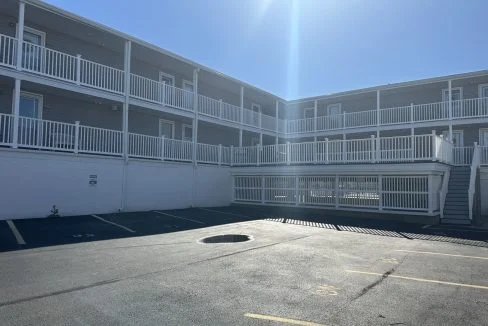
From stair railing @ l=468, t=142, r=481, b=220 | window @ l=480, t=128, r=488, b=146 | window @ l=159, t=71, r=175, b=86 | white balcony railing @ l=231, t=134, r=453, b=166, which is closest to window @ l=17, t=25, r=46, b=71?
window @ l=159, t=71, r=175, b=86

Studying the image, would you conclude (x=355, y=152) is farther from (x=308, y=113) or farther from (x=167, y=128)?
(x=308, y=113)

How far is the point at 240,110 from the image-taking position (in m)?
24.6

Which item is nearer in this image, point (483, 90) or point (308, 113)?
point (483, 90)

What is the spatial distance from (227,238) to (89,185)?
706cm

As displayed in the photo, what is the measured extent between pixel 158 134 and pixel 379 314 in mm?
17764

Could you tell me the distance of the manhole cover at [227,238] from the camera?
11266 millimetres

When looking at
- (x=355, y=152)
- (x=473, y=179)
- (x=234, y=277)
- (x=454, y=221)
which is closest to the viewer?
(x=234, y=277)

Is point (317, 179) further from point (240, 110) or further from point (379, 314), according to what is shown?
point (379, 314)

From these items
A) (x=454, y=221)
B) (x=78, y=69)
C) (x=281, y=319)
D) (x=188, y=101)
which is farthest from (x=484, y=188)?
(x=78, y=69)

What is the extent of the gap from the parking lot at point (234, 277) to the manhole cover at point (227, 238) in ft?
1.38

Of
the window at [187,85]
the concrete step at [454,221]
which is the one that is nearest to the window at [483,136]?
the concrete step at [454,221]

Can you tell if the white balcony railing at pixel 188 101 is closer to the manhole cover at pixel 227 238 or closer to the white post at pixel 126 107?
the white post at pixel 126 107

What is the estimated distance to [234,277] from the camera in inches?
270

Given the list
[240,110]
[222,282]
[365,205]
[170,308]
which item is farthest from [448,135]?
[170,308]
